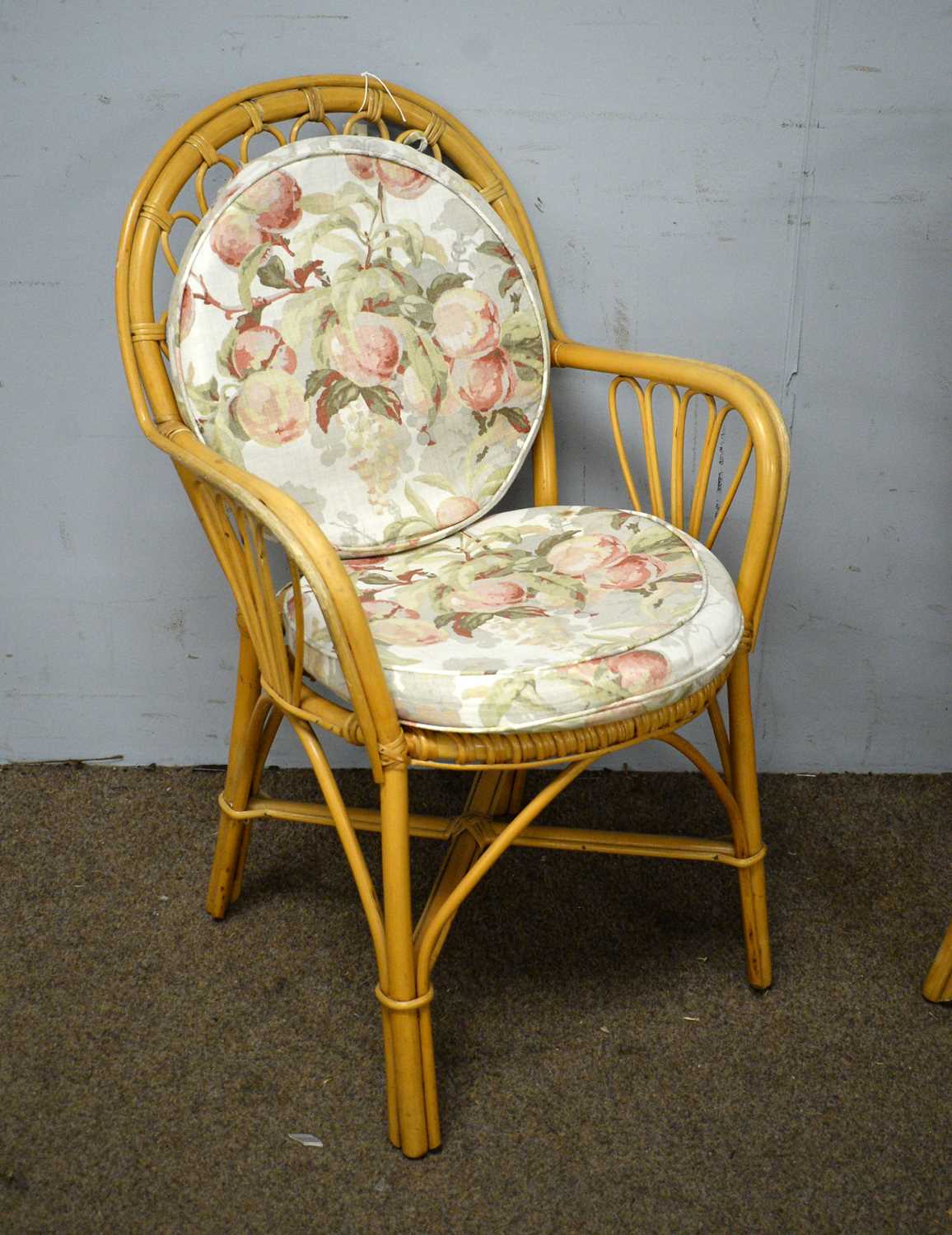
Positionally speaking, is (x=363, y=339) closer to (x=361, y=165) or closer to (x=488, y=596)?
(x=361, y=165)

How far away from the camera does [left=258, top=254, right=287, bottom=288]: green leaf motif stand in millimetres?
1242

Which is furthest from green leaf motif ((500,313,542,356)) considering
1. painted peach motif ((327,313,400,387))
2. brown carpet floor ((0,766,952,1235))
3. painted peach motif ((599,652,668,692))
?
brown carpet floor ((0,766,952,1235))

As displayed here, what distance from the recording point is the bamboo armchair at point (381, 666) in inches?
39.6

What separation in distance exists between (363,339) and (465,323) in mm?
123

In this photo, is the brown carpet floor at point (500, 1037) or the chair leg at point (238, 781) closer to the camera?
the brown carpet floor at point (500, 1037)

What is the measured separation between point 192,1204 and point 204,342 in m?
0.83

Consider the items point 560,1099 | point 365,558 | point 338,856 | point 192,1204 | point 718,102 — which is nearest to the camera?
point 192,1204

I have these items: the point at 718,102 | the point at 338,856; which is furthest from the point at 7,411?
the point at 718,102

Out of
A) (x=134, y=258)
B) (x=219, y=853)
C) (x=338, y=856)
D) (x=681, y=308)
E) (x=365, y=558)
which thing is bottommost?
(x=338, y=856)

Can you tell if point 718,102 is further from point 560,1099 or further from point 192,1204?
point 192,1204

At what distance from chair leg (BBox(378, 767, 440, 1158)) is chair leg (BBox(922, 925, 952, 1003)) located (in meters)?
0.56

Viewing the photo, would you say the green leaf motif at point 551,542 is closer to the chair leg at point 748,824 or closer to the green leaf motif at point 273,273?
the chair leg at point 748,824

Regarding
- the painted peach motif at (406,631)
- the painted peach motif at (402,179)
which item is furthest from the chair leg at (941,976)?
the painted peach motif at (402,179)

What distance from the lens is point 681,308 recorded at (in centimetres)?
150
